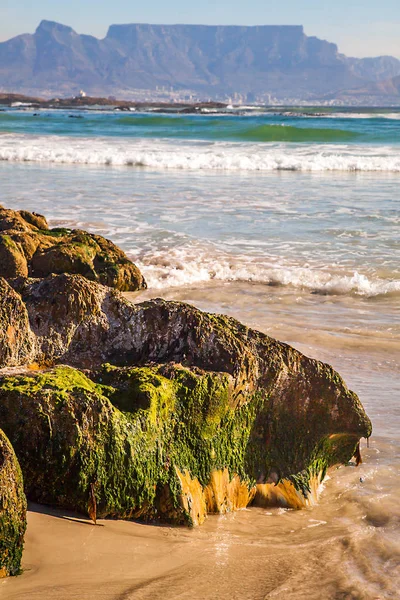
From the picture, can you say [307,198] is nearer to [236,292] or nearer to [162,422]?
[236,292]

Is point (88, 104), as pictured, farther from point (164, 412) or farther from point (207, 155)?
point (164, 412)

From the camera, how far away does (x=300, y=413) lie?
10.7ft

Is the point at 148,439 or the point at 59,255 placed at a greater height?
the point at 59,255

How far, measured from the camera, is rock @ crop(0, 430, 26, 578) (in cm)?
227

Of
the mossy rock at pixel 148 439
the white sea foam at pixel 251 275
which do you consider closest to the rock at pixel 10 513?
the mossy rock at pixel 148 439

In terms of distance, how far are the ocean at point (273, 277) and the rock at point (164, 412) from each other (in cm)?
15

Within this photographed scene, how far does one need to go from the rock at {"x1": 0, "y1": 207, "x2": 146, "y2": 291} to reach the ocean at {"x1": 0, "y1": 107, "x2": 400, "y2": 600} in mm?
298

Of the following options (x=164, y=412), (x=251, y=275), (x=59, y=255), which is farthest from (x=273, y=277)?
(x=164, y=412)

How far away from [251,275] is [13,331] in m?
4.87

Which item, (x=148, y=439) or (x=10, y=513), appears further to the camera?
(x=148, y=439)

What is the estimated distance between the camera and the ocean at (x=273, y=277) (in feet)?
8.58

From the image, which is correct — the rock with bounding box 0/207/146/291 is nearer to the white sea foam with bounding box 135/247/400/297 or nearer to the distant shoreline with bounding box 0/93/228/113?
Result: the white sea foam with bounding box 135/247/400/297

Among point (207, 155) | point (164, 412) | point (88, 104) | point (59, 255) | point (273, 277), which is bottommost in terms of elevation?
point (273, 277)

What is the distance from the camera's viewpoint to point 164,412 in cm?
287
